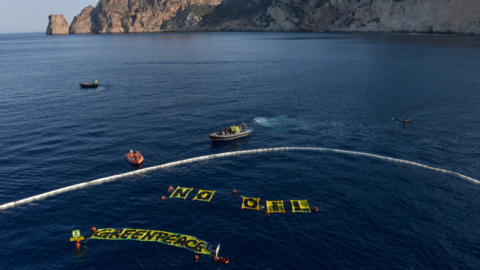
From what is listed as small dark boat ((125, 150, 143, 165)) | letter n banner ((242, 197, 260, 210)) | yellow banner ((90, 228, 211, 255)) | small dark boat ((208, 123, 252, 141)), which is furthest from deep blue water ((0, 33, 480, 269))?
small dark boat ((208, 123, 252, 141))

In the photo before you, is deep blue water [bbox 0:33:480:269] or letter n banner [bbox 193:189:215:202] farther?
letter n banner [bbox 193:189:215:202]

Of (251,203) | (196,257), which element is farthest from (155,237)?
(251,203)

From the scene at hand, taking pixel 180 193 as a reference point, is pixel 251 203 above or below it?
below

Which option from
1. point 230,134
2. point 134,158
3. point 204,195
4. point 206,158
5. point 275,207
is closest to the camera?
point 275,207

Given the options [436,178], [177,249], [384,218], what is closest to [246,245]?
[177,249]

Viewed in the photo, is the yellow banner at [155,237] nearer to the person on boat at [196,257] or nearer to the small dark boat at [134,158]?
the person on boat at [196,257]

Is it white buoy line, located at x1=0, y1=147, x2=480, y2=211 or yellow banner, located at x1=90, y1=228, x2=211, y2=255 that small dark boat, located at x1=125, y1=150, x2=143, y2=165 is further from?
yellow banner, located at x1=90, y1=228, x2=211, y2=255

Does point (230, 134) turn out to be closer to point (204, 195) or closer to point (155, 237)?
point (204, 195)

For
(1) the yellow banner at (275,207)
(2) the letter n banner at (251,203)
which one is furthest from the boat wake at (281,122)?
(1) the yellow banner at (275,207)
